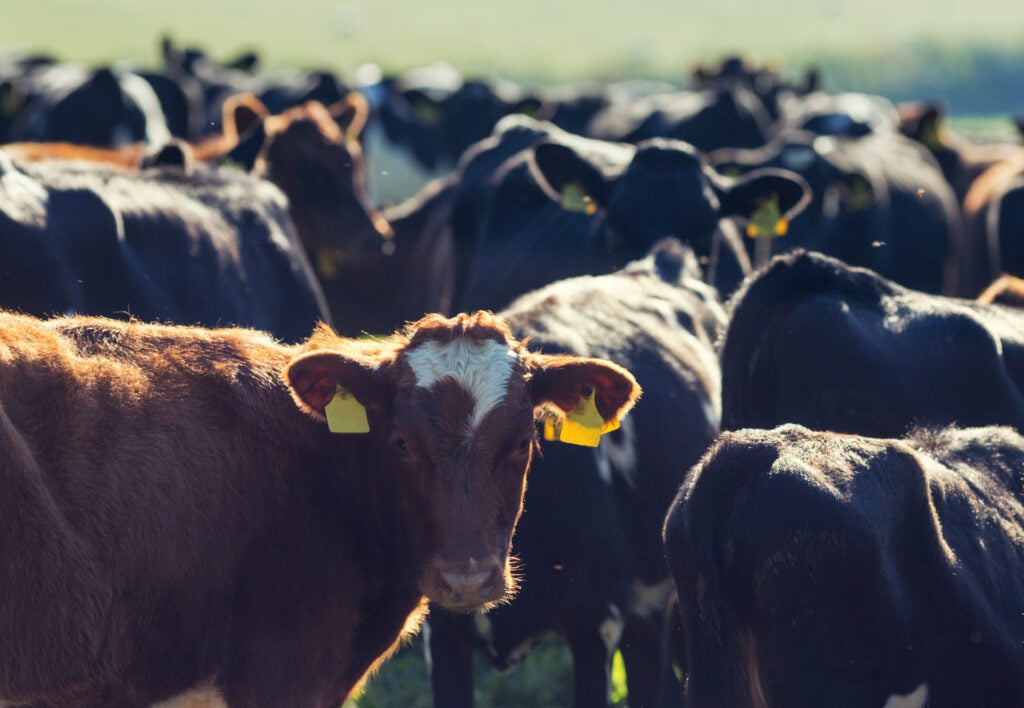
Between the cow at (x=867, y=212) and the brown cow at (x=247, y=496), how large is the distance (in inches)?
237

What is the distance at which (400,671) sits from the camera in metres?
6.69

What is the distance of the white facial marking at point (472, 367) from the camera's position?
14.3 feet

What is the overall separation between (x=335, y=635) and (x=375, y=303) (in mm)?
6261

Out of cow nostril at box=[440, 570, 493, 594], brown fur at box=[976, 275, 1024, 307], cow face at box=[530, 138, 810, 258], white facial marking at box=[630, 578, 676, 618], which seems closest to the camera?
cow nostril at box=[440, 570, 493, 594]

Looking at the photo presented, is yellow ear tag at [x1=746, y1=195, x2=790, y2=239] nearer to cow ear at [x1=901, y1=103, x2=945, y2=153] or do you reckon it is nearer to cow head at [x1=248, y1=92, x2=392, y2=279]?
cow head at [x1=248, y1=92, x2=392, y2=279]

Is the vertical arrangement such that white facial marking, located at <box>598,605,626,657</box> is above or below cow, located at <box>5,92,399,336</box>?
above

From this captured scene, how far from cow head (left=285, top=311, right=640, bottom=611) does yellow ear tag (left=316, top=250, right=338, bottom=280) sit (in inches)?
196

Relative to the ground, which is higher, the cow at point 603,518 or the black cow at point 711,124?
the cow at point 603,518

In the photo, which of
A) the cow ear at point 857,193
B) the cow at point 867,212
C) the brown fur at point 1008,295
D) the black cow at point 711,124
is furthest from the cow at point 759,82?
the brown fur at point 1008,295

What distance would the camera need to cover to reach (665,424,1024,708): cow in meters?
3.34

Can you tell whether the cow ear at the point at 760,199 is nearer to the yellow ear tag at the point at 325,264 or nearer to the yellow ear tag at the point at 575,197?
the yellow ear tag at the point at 575,197

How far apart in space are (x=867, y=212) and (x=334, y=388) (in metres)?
7.37

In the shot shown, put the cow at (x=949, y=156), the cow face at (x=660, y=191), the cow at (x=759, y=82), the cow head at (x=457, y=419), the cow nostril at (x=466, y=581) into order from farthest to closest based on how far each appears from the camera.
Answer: the cow at (x=759, y=82)
the cow at (x=949, y=156)
the cow face at (x=660, y=191)
the cow head at (x=457, y=419)
the cow nostril at (x=466, y=581)

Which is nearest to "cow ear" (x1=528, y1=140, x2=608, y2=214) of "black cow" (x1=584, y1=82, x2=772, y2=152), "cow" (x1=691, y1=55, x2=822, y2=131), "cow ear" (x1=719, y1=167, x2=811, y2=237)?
"cow ear" (x1=719, y1=167, x2=811, y2=237)
